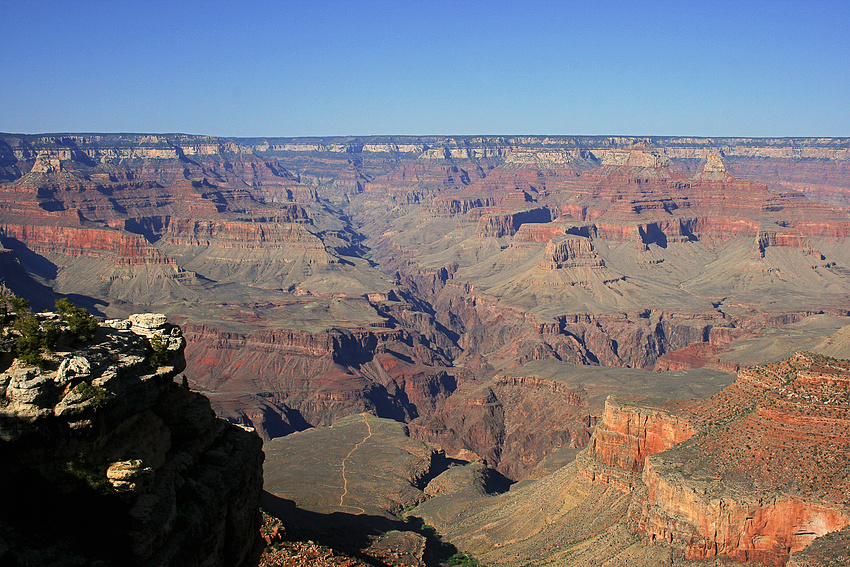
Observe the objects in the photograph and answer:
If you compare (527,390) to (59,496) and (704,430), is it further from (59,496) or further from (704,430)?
(59,496)

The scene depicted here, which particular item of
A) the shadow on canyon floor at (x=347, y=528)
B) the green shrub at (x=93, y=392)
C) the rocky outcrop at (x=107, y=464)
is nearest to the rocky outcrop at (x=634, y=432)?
the shadow on canyon floor at (x=347, y=528)

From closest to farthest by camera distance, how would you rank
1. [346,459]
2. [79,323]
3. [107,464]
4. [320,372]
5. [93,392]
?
[93,392]
[107,464]
[79,323]
[346,459]
[320,372]

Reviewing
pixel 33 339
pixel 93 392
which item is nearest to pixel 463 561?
pixel 93 392

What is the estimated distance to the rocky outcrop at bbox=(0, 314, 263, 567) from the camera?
23.0 m

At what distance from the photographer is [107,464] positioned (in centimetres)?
2462

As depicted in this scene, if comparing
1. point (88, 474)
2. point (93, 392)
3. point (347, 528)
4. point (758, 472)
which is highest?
point (93, 392)

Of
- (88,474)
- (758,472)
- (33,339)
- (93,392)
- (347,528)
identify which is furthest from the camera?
(347,528)

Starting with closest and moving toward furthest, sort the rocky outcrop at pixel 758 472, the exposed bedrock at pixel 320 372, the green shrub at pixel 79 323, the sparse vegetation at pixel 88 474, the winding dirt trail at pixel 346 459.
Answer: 1. the sparse vegetation at pixel 88 474
2. the green shrub at pixel 79 323
3. the rocky outcrop at pixel 758 472
4. the winding dirt trail at pixel 346 459
5. the exposed bedrock at pixel 320 372

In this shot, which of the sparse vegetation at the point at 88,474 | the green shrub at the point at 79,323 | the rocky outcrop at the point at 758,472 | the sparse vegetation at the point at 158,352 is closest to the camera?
the sparse vegetation at the point at 88,474

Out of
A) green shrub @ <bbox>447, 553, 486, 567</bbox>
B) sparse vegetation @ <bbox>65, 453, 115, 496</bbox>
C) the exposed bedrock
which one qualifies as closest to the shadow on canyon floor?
green shrub @ <bbox>447, 553, 486, 567</bbox>

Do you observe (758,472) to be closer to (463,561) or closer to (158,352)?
(463,561)

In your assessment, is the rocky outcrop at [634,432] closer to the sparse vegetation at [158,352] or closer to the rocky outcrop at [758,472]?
the rocky outcrop at [758,472]

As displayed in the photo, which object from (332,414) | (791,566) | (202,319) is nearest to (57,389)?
(791,566)

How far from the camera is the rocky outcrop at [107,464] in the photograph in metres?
23.0
